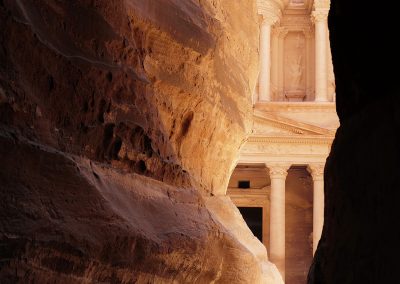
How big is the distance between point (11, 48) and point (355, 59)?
1.89 metres

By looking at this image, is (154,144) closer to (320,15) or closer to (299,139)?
(299,139)

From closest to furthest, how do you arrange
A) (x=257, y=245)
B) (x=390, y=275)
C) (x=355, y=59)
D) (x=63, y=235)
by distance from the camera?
(x=390, y=275) → (x=355, y=59) → (x=63, y=235) → (x=257, y=245)

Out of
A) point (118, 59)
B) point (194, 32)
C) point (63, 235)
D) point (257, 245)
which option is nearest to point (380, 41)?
point (63, 235)

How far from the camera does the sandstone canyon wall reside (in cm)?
330

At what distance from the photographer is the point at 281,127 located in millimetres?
23891

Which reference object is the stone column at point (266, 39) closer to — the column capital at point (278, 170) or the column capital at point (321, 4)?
the column capital at point (321, 4)

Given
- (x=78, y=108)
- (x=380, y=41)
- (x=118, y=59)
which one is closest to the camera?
(x=380, y=41)

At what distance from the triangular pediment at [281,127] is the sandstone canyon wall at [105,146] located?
17961 mm

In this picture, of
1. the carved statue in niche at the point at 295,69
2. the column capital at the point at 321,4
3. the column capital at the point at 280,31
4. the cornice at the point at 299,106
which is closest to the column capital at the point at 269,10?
the column capital at the point at 280,31

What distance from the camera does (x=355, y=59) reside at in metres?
2.93

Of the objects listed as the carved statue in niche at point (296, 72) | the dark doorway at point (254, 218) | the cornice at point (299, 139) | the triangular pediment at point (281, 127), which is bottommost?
the dark doorway at point (254, 218)

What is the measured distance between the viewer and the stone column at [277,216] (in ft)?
77.5

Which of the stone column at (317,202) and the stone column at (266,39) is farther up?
the stone column at (266,39)

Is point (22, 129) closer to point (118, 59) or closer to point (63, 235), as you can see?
point (63, 235)
